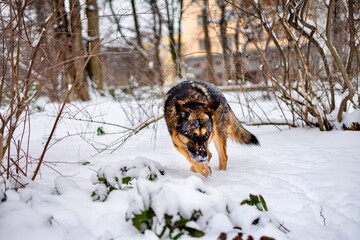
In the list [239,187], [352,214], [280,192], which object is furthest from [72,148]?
[352,214]

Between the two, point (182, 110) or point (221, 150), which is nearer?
point (182, 110)

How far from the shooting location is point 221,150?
13.7 feet

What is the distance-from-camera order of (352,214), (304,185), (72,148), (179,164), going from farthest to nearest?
(72,148) → (179,164) → (304,185) → (352,214)

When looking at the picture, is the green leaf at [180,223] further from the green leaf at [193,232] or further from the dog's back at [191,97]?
the dog's back at [191,97]

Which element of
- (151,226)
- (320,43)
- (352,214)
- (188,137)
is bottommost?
(352,214)

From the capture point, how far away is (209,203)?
2182 mm

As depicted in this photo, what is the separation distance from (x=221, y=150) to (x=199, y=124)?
26.6 inches

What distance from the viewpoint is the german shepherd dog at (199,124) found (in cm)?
368

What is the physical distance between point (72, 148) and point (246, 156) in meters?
2.96

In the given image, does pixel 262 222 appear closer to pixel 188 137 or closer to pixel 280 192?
pixel 280 192

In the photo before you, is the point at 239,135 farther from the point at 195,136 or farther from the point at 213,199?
the point at 213,199

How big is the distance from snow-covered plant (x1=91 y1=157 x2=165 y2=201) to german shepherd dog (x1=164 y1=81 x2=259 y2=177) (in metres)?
0.92

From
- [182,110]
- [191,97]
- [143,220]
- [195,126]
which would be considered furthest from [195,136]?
[143,220]

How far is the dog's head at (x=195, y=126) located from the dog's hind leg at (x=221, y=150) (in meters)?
0.35
